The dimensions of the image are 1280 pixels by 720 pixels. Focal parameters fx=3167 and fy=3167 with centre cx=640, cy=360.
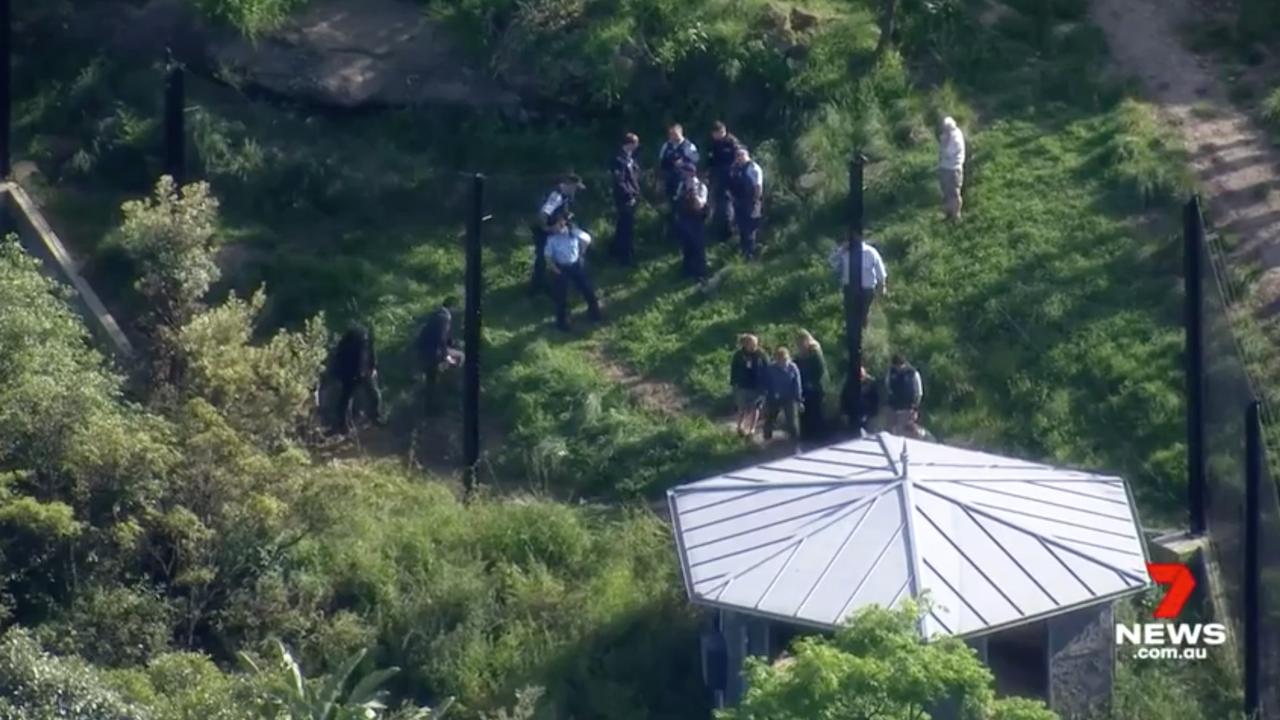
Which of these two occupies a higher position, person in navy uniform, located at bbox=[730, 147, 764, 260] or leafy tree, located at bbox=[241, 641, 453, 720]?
person in navy uniform, located at bbox=[730, 147, 764, 260]

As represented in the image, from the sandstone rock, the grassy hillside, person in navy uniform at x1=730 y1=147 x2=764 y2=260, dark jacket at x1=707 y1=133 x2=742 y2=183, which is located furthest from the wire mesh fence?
the sandstone rock

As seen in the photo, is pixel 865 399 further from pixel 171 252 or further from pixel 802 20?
pixel 802 20

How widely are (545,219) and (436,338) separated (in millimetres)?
1905

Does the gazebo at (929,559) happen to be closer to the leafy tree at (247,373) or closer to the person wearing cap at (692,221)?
the leafy tree at (247,373)

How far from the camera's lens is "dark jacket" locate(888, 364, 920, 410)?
27.3 meters

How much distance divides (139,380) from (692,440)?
484 centimetres

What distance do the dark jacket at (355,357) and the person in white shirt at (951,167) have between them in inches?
243

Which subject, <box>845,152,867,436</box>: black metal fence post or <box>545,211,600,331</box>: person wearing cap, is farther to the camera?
<box>545,211,600,331</box>: person wearing cap

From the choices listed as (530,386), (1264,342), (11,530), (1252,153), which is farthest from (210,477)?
(1252,153)

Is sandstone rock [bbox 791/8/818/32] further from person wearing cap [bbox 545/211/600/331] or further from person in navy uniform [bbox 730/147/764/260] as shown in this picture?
person wearing cap [bbox 545/211/600/331]

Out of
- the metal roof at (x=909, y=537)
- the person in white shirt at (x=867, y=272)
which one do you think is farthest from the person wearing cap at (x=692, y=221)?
the metal roof at (x=909, y=537)

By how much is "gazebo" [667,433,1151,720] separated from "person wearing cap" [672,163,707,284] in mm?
4948

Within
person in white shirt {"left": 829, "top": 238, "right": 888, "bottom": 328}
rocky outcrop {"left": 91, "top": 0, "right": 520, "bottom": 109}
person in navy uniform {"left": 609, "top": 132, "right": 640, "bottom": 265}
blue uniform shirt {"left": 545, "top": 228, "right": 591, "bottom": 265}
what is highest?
rocky outcrop {"left": 91, "top": 0, "right": 520, "bottom": 109}

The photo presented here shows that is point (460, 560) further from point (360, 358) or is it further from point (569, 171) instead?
point (569, 171)
